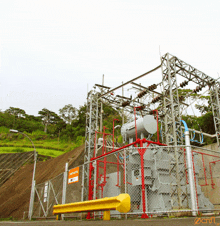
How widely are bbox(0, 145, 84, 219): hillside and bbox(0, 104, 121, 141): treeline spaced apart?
70.3ft

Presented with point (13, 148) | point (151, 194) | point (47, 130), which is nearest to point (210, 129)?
point (151, 194)

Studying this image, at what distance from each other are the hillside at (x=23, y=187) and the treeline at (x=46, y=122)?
70.3ft

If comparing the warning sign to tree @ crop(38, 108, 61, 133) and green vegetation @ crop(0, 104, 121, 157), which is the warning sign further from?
tree @ crop(38, 108, 61, 133)

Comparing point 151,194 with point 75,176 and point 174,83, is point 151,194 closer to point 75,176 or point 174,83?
point 75,176

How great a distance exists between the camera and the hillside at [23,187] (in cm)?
2045

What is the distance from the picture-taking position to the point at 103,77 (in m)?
24.8

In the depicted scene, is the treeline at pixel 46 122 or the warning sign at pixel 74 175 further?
the treeline at pixel 46 122

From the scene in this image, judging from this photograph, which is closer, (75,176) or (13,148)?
(75,176)

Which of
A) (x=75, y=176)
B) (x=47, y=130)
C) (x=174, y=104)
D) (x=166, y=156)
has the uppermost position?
(x=47, y=130)

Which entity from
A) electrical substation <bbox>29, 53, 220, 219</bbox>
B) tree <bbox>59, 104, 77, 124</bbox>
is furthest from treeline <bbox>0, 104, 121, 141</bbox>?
electrical substation <bbox>29, 53, 220, 219</bbox>

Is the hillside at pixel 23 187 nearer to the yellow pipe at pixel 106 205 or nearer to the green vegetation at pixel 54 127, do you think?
the green vegetation at pixel 54 127

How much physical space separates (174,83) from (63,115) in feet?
207

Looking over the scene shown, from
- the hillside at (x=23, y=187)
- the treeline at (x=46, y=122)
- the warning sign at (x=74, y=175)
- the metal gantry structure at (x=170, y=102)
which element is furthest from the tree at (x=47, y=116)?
the warning sign at (x=74, y=175)

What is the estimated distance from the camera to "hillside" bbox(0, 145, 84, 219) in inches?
805
